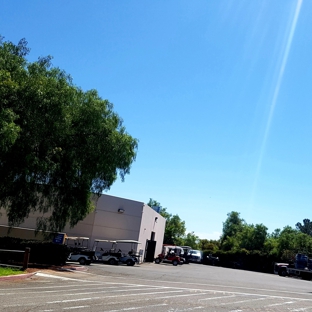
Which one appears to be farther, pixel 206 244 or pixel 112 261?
pixel 206 244

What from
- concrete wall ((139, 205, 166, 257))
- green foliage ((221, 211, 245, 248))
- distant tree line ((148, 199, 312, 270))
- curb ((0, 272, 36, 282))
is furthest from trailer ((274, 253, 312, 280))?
green foliage ((221, 211, 245, 248))

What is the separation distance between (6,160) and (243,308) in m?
13.4

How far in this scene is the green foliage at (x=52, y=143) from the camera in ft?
62.4

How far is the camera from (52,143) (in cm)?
2222

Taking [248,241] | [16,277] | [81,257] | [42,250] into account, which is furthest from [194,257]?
[16,277]

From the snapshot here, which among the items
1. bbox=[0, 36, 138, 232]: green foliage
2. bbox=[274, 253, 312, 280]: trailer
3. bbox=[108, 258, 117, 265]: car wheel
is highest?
bbox=[0, 36, 138, 232]: green foliage

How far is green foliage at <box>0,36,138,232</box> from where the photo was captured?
62.4ft

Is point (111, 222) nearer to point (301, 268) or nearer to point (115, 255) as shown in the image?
point (115, 255)

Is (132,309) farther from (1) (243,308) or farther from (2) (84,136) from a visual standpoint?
(2) (84,136)

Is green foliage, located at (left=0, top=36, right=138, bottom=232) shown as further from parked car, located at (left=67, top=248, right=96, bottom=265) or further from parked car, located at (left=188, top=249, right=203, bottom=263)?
parked car, located at (left=188, top=249, right=203, bottom=263)

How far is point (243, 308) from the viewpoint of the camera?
13086 millimetres

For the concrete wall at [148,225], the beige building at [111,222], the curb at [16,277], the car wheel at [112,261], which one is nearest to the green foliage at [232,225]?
the concrete wall at [148,225]

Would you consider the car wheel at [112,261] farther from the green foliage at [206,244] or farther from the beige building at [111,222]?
the green foliage at [206,244]

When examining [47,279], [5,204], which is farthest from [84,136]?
[47,279]
